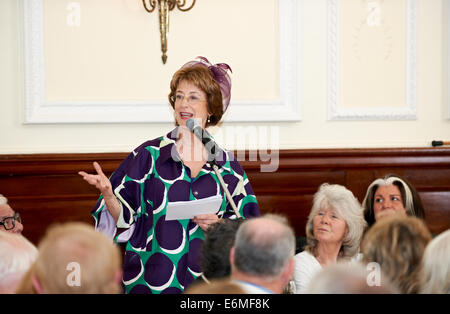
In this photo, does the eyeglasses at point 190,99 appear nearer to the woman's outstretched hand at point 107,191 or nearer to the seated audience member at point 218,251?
the woman's outstretched hand at point 107,191

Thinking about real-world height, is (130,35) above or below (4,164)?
above

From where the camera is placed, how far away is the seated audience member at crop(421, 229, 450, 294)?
5.28ft

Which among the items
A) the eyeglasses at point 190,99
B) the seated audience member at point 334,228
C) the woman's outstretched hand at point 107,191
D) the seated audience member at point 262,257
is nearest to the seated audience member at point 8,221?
the woman's outstretched hand at point 107,191

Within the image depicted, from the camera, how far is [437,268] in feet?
5.32

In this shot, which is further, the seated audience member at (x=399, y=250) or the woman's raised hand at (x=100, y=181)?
the woman's raised hand at (x=100, y=181)

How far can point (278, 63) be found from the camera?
3971mm

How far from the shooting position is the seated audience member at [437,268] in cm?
161

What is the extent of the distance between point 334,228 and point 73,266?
1.92 metres

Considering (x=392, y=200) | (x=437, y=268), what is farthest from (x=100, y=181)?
(x=392, y=200)

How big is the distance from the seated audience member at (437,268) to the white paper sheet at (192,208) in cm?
115

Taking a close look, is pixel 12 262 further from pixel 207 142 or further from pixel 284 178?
pixel 284 178

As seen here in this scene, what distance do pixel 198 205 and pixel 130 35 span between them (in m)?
1.76
